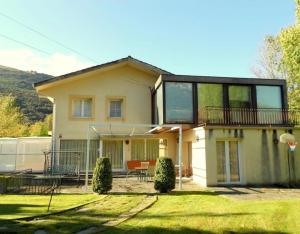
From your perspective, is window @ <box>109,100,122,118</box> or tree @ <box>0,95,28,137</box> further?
tree @ <box>0,95,28,137</box>

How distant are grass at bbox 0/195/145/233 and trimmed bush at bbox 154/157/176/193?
199cm

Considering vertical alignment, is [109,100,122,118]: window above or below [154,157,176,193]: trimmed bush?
above

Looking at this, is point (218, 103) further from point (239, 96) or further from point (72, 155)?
point (72, 155)

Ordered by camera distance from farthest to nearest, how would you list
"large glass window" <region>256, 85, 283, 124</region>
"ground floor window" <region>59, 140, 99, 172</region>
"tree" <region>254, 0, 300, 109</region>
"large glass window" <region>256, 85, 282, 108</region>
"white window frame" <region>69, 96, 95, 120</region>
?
"tree" <region>254, 0, 300, 109</region>
"white window frame" <region>69, 96, 95, 120</region>
"ground floor window" <region>59, 140, 99, 172</region>
"large glass window" <region>256, 85, 282, 108</region>
"large glass window" <region>256, 85, 283, 124</region>

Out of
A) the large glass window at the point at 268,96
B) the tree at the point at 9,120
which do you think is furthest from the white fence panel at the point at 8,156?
the large glass window at the point at 268,96

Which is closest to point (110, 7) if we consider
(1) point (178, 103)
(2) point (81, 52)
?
(2) point (81, 52)

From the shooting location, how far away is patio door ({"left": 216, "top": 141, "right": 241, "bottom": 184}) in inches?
595

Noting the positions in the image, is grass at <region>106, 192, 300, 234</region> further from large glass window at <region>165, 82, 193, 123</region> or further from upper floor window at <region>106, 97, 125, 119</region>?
upper floor window at <region>106, 97, 125, 119</region>

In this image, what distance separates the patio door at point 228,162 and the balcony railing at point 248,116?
212 cm

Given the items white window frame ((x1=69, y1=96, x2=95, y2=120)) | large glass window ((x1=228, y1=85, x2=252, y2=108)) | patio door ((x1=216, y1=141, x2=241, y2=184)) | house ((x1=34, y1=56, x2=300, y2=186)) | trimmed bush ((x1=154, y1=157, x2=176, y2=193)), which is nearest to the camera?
trimmed bush ((x1=154, y1=157, x2=176, y2=193))

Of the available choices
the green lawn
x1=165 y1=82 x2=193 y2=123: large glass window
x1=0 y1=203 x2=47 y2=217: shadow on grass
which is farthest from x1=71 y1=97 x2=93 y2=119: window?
x1=0 y1=203 x2=47 y2=217: shadow on grass

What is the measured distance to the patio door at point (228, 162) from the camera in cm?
1512

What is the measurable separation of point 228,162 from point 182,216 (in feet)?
25.8

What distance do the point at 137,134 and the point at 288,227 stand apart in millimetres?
14245
